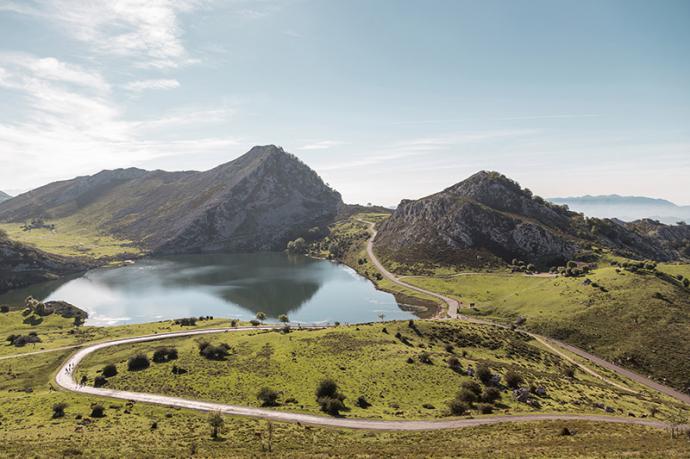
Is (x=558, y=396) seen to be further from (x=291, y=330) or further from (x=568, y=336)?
(x=291, y=330)

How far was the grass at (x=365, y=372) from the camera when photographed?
218ft

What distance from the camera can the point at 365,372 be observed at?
76.6 m

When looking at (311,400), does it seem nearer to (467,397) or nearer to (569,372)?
(467,397)

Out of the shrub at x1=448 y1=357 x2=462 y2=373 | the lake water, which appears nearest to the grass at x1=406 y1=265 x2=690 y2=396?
the lake water

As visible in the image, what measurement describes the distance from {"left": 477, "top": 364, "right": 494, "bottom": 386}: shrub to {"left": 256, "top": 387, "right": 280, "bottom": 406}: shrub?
39733 millimetres

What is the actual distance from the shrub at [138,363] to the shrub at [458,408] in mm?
60762

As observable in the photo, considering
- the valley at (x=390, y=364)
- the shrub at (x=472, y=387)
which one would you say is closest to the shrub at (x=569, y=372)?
the valley at (x=390, y=364)

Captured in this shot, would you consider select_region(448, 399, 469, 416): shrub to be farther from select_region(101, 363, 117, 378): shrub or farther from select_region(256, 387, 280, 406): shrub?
select_region(101, 363, 117, 378): shrub

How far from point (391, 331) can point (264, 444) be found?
192 ft

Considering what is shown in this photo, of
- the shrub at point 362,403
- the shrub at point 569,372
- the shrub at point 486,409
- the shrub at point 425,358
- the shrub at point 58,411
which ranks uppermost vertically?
the shrub at point 425,358

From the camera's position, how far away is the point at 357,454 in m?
44.8

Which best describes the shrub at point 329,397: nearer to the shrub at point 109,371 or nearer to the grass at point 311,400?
the grass at point 311,400

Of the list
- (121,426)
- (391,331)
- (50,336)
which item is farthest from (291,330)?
(50,336)

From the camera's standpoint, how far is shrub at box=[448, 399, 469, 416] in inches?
2434
